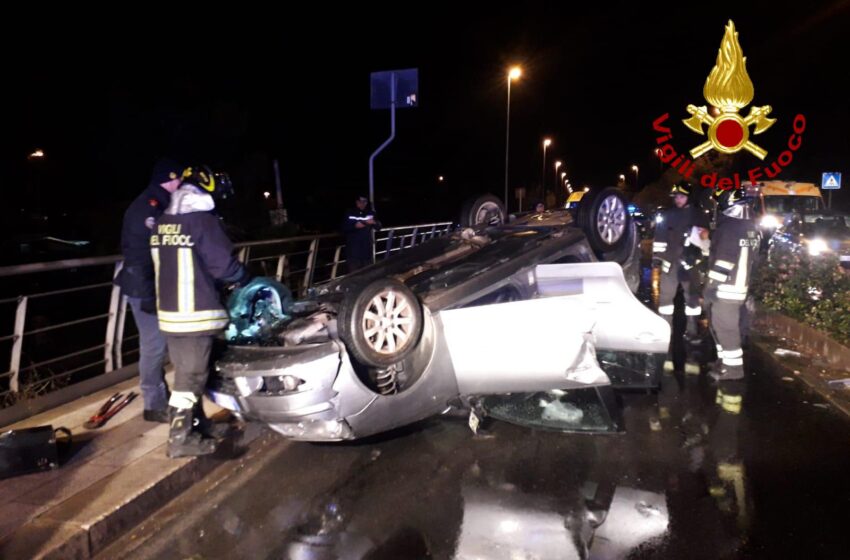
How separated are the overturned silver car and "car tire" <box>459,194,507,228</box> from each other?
1.89 metres

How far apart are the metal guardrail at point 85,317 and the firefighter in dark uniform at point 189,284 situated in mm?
1367

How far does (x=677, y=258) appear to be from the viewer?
31.0ft

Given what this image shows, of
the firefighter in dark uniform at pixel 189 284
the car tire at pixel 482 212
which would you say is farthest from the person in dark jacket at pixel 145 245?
the car tire at pixel 482 212

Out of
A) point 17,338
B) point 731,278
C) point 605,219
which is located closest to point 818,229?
point 731,278

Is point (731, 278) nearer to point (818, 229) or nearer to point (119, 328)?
point (119, 328)

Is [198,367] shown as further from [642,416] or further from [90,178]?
[90,178]

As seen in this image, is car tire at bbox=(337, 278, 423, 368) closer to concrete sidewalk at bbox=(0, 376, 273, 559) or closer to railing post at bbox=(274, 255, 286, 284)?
concrete sidewalk at bbox=(0, 376, 273, 559)

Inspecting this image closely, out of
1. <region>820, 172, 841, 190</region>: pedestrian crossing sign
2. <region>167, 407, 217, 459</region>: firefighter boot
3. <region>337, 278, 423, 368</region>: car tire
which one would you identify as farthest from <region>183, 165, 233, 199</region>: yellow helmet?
<region>820, 172, 841, 190</region>: pedestrian crossing sign

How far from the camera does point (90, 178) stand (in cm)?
2680

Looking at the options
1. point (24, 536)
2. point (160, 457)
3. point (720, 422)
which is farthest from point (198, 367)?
point (720, 422)

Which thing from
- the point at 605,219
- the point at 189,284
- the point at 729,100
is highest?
the point at 729,100

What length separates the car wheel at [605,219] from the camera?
6.34m

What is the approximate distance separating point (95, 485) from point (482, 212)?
5.02 metres

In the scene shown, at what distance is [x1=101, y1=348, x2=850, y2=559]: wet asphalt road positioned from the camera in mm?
3836
